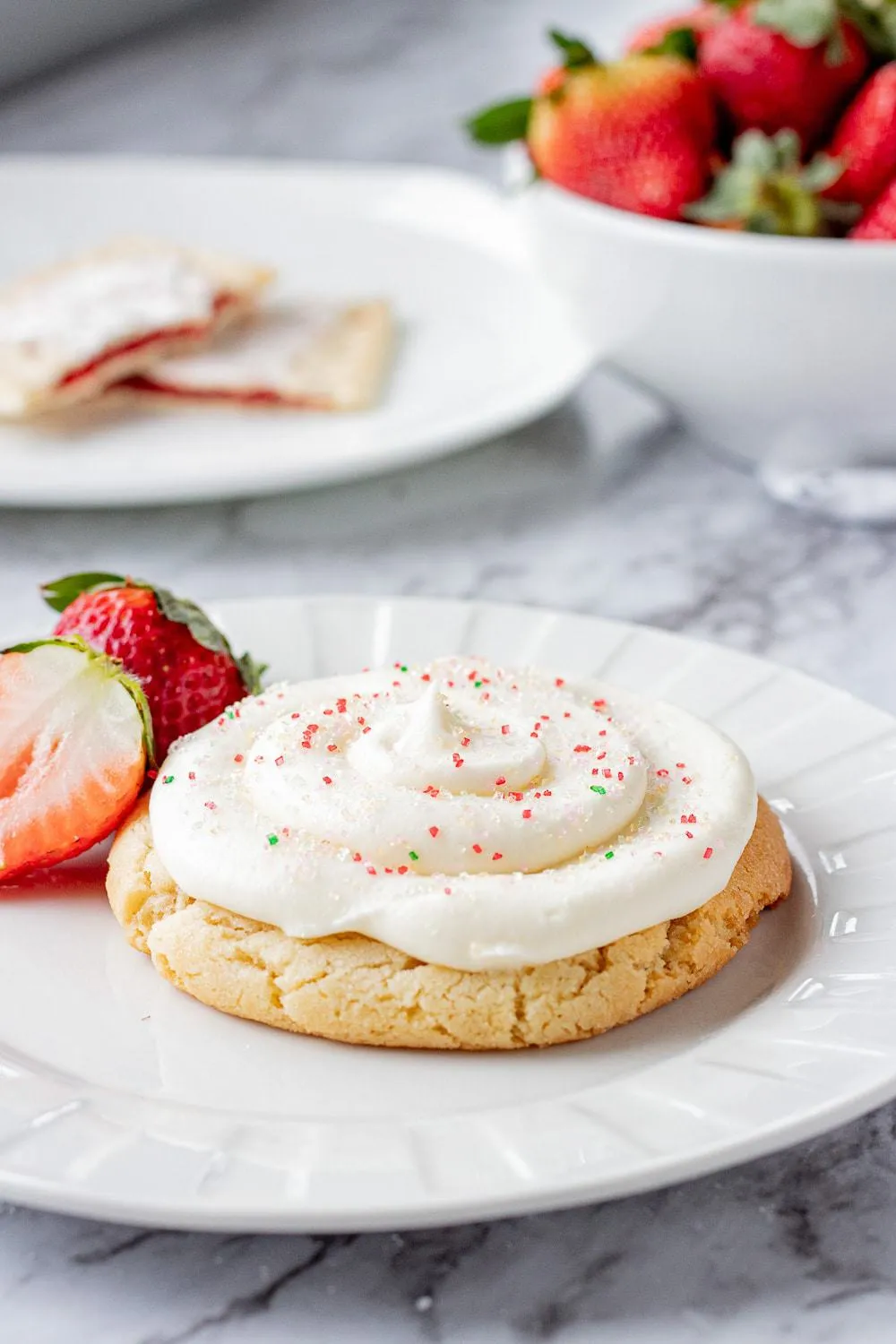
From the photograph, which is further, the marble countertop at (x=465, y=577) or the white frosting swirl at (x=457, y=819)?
the white frosting swirl at (x=457, y=819)

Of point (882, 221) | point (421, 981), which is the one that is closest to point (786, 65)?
point (882, 221)

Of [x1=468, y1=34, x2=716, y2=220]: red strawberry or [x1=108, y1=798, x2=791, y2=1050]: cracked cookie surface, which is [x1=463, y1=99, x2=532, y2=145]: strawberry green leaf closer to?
[x1=468, y1=34, x2=716, y2=220]: red strawberry

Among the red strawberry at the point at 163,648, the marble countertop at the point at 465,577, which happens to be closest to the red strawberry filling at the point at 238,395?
the marble countertop at the point at 465,577

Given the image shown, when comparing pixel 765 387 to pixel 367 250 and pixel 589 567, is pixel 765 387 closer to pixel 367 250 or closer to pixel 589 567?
pixel 589 567

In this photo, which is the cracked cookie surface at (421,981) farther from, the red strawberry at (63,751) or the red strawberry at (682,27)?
the red strawberry at (682,27)

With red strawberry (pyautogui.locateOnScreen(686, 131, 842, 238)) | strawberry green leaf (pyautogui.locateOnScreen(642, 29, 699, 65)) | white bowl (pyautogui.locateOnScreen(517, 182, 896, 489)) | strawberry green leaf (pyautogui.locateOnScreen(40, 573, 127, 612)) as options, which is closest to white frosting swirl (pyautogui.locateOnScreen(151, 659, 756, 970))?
strawberry green leaf (pyautogui.locateOnScreen(40, 573, 127, 612))

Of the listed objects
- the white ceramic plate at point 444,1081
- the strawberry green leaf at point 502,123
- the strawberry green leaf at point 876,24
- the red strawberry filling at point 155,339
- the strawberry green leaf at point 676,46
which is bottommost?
the red strawberry filling at point 155,339
